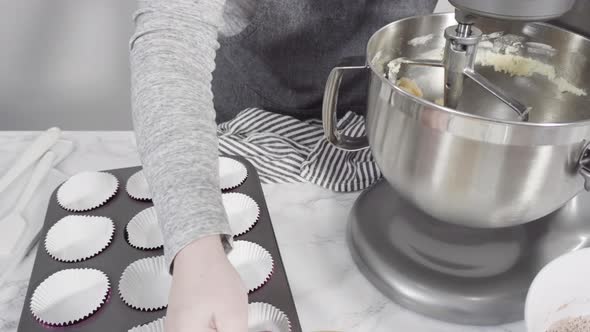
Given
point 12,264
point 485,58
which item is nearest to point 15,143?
point 12,264

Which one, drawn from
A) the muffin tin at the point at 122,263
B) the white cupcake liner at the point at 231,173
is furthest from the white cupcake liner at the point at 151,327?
the white cupcake liner at the point at 231,173

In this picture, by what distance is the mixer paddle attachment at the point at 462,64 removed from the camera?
0.50m

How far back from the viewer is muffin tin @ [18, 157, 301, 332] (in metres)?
0.53

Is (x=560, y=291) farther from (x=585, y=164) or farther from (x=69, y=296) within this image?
(x=69, y=296)

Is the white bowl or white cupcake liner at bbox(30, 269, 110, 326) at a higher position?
the white bowl

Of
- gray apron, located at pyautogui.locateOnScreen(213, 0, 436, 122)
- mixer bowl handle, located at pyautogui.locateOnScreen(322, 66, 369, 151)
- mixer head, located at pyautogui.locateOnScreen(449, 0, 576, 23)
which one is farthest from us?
gray apron, located at pyautogui.locateOnScreen(213, 0, 436, 122)

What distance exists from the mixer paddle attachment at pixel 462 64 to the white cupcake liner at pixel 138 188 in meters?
0.37

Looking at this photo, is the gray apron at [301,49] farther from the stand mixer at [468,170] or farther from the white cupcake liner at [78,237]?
the white cupcake liner at [78,237]

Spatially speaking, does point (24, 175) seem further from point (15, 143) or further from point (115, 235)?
point (115, 235)

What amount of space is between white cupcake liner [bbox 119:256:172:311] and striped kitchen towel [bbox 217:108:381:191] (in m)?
0.21

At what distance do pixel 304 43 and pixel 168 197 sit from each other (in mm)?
442

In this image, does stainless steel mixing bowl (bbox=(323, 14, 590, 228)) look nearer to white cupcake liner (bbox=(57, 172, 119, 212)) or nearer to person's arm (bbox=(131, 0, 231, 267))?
person's arm (bbox=(131, 0, 231, 267))

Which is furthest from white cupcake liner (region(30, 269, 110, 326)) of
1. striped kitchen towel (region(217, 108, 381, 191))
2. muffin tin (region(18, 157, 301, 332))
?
striped kitchen towel (region(217, 108, 381, 191))

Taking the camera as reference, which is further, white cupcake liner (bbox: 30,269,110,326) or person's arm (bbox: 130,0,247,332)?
white cupcake liner (bbox: 30,269,110,326)
